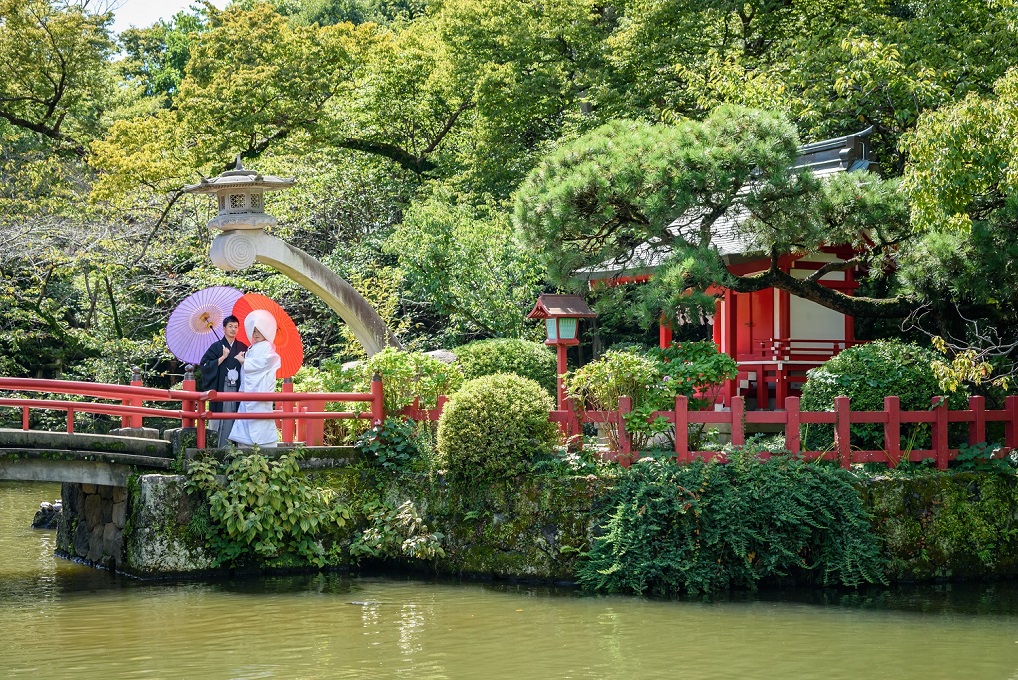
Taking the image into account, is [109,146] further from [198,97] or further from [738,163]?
[738,163]

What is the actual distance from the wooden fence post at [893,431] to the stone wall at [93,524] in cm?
822

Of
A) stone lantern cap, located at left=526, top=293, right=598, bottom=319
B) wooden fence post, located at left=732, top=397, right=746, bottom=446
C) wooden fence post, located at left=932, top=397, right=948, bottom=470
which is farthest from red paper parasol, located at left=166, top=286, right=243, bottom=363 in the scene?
wooden fence post, located at left=932, top=397, right=948, bottom=470

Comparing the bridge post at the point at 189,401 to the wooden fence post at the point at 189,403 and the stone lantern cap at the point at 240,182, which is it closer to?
the wooden fence post at the point at 189,403

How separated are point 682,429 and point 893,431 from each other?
228cm

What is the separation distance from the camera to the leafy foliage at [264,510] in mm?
12273

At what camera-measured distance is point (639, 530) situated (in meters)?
11.7

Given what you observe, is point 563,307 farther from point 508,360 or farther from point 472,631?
Result: point 472,631

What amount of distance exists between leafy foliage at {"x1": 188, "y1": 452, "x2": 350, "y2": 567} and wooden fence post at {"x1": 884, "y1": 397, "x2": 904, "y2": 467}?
5840mm

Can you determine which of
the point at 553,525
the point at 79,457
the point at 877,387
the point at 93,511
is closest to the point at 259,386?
the point at 79,457

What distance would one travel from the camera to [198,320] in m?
13.8

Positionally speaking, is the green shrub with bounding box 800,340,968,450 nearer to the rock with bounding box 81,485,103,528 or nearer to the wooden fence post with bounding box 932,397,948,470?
the wooden fence post with bounding box 932,397,948,470

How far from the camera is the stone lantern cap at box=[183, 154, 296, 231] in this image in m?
13.9

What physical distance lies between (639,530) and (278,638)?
3.78 metres

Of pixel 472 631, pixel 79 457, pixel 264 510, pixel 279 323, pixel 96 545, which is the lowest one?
pixel 472 631
